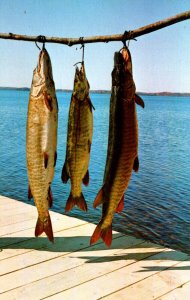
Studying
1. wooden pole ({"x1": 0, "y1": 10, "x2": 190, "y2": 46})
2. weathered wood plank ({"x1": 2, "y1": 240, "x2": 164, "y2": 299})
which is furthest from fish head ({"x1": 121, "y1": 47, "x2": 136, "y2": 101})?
weathered wood plank ({"x1": 2, "y1": 240, "x2": 164, "y2": 299})

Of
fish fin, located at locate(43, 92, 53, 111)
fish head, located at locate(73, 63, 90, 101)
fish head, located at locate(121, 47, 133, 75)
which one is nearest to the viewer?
fish head, located at locate(121, 47, 133, 75)

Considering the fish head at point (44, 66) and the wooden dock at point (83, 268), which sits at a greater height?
the fish head at point (44, 66)

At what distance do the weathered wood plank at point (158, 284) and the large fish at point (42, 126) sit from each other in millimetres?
2093

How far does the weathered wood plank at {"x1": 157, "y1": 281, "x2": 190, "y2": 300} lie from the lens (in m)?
5.00

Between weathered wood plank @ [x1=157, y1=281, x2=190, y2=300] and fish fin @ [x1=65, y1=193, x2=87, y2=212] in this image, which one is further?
weathered wood plank @ [x1=157, y1=281, x2=190, y2=300]

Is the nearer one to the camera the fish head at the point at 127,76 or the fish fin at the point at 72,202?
the fish head at the point at 127,76

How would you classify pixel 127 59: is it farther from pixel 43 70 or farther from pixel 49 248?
pixel 49 248

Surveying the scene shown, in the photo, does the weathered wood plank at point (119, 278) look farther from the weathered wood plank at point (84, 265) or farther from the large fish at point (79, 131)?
the large fish at point (79, 131)

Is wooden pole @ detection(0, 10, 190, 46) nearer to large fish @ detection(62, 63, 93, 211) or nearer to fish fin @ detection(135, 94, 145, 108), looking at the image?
large fish @ detection(62, 63, 93, 211)

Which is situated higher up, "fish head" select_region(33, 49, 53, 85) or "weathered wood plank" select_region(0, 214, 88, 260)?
"fish head" select_region(33, 49, 53, 85)

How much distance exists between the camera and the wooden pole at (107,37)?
3.08 m

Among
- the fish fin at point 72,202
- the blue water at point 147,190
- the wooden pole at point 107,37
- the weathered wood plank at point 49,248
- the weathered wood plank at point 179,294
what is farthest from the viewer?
the blue water at point 147,190

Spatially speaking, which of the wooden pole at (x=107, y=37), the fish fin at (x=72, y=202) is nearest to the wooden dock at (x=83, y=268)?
the fish fin at (x=72, y=202)

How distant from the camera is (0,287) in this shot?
5086mm
